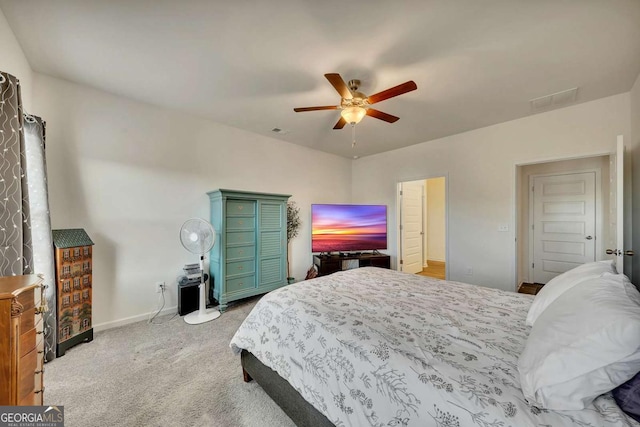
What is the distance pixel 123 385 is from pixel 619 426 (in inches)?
103

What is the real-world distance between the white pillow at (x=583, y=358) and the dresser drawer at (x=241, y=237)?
3002 mm

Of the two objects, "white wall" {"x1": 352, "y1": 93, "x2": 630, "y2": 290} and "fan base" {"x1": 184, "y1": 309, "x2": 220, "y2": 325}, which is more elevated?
"white wall" {"x1": 352, "y1": 93, "x2": 630, "y2": 290}

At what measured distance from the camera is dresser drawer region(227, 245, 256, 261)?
126 inches

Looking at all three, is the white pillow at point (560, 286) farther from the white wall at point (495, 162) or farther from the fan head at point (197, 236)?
the fan head at point (197, 236)

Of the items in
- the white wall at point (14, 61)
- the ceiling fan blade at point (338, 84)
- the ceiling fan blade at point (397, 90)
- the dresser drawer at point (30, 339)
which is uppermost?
the white wall at point (14, 61)

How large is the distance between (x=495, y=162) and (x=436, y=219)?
321cm

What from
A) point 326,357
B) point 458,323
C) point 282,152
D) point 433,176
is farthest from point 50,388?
point 433,176

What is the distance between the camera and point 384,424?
0.98m

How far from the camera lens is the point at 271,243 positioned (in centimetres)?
362

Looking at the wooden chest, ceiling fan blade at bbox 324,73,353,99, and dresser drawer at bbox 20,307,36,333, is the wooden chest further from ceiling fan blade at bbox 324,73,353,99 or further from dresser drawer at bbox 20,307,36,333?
ceiling fan blade at bbox 324,73,353,99

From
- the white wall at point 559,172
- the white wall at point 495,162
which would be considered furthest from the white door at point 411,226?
the white wall at point 559,172

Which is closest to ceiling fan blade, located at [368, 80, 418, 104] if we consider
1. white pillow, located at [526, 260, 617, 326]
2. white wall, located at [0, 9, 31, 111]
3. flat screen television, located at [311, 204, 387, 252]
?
white pillow, located at [526, 260, 617, 326]

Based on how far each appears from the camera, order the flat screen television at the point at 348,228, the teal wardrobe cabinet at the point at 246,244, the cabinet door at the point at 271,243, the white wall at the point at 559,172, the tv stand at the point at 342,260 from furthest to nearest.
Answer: the flat screen television at the point at 348,228, the tv stand at the point at 342,260, the white wall at the point at 559,172, the cabinet door at the point at 271,243, the teal wardrobe cabinet at the point at 246,244

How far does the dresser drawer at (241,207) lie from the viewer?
10.6 ft
